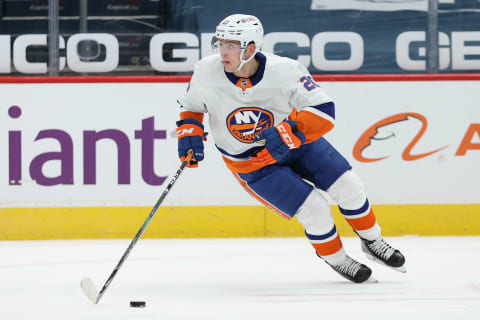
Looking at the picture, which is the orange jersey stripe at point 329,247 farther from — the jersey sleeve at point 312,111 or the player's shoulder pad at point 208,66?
the player's shoulder pad at point 208,66

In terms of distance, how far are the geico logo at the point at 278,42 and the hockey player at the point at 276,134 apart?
1.74 meters

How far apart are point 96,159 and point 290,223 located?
1.21 m

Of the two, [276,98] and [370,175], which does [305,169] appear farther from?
[370,175]

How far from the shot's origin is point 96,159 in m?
5.35

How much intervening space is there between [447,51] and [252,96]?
2.32 m

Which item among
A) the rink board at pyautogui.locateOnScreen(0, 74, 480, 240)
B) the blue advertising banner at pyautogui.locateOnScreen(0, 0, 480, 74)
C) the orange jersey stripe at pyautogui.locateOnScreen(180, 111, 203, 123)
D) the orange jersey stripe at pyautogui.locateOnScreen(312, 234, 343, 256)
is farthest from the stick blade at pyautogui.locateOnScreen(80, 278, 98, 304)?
the blue advertising banner at pyautogui.locateOnScreen(0, 0, 480, 74)

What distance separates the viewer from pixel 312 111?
3615 mm

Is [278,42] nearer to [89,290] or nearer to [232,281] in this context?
[232,281]

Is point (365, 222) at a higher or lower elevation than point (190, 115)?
lower

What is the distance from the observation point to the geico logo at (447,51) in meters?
5.61

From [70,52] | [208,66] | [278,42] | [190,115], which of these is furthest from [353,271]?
[70,52]

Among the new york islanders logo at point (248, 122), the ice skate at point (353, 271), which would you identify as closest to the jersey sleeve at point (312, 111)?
the new york islanders logo at point (248, 122)

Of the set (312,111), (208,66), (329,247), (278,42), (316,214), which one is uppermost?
(278,42)

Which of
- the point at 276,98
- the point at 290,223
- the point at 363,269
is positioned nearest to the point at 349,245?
the point at 290,223
